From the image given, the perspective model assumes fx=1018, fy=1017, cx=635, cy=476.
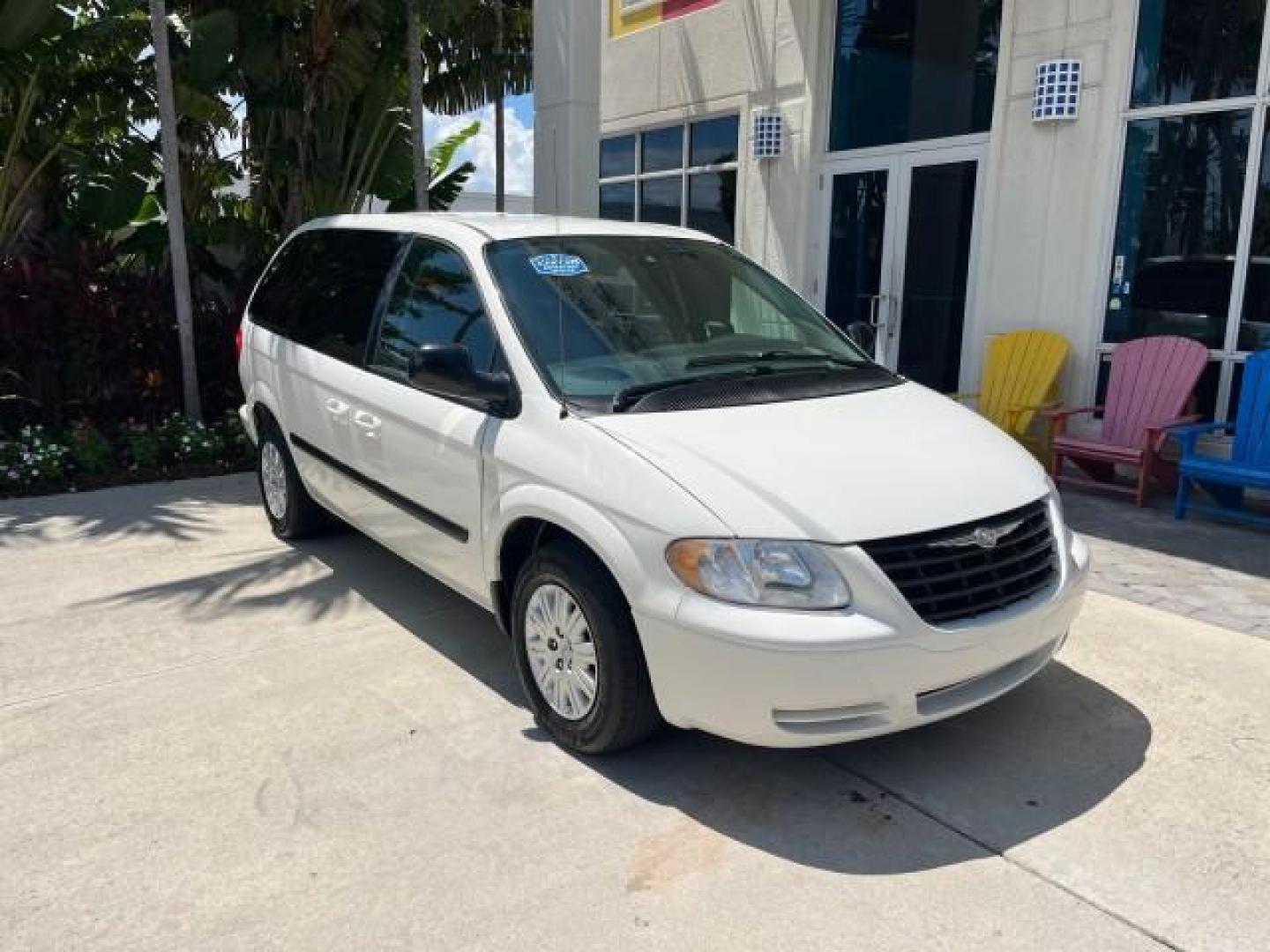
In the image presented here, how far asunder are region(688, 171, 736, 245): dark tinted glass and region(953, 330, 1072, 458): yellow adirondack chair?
3.75m

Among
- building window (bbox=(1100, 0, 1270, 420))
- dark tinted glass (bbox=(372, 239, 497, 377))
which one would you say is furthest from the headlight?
building window (bbox=(1100, 0, 1270, 420))

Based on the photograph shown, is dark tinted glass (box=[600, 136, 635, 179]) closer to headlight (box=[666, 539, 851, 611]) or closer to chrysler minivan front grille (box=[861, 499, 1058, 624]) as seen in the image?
chrysler minivan front grille (box=[861, 499, 1058, 624])

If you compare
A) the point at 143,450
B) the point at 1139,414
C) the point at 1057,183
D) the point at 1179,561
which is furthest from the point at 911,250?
the point at 143,450

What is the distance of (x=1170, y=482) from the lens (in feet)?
22.5

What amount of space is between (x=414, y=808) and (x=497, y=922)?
0.63m

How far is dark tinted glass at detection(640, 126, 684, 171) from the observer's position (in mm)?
11570

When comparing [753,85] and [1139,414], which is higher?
[753,85]

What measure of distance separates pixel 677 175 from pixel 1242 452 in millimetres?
7137

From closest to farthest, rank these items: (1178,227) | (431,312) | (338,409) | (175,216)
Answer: (431,312), (338,409), (1178,227), (175,216)

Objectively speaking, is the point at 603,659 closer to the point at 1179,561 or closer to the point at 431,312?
the point at 431,312

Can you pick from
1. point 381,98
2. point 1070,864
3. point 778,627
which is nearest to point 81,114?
point 381,98

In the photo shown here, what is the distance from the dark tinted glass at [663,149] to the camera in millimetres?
11570

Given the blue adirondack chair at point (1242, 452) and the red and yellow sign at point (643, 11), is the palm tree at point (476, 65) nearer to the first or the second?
the red and yellow sign at point (643, 11)

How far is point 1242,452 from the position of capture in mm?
6133
